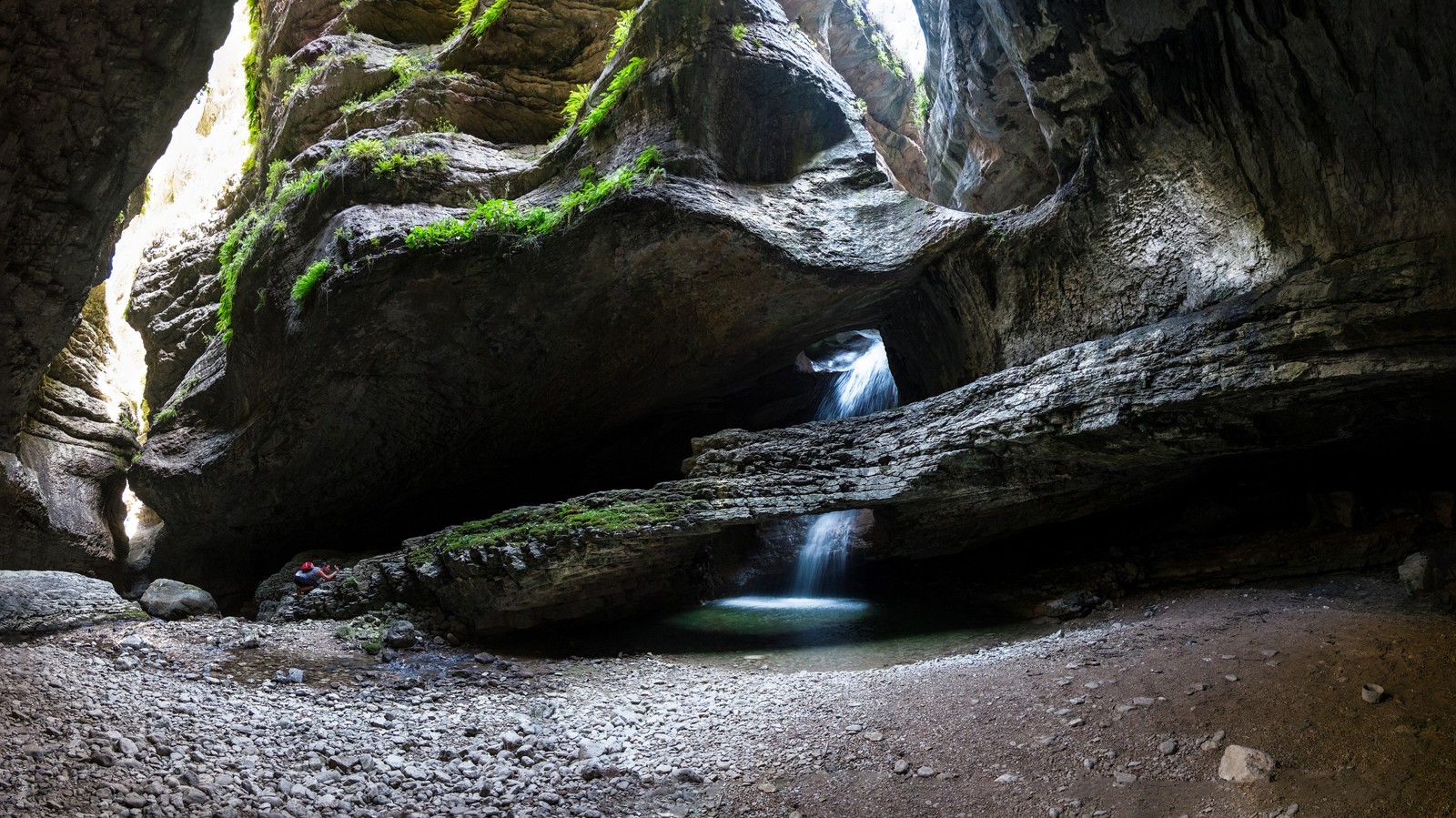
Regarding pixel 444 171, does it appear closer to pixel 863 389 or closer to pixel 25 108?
pixel 25 108

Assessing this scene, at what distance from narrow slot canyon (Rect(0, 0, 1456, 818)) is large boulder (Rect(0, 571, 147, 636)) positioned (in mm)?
46

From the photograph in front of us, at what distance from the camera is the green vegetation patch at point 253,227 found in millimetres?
10797

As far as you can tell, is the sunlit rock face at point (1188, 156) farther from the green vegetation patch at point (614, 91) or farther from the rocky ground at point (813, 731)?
the green vegetation patch at point (614, 91)

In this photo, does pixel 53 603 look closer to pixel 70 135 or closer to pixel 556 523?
pixel 70 135

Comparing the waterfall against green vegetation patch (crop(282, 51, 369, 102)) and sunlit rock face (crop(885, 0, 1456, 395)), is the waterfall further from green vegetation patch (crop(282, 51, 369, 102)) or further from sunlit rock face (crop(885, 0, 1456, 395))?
green vegetation patch (crop(282, 51, 369, 102))

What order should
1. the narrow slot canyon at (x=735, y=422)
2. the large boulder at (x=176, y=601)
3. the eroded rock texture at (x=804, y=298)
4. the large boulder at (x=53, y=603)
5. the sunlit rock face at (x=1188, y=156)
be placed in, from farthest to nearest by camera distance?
1. the large boulder at (x=176, y=601)
2. the large boulder at (x=53, y=603)
3. the eroded rock texture at (x=804, y=298)
4. the sunlit rock face at (x=1188, y=156)
5. the narrow slot canyon at (x=735, y=422)

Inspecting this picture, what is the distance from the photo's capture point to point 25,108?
5258 millimetres

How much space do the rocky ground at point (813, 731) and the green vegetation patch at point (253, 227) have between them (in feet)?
20.5

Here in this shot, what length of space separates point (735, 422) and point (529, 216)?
5.50m

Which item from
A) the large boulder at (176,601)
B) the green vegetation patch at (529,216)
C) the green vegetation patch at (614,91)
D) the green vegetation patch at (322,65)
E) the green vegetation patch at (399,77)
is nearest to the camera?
the large boulder at (176,601)

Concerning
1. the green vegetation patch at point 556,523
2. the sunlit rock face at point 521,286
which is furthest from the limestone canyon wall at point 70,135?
the green vegetation patch at point 556,523

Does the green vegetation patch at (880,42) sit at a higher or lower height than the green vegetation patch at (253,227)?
higher

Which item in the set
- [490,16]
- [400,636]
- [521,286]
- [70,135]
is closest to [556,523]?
[400,636]

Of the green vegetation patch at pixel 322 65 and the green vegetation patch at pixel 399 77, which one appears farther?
the green vegetation patch at pixel 322 65
